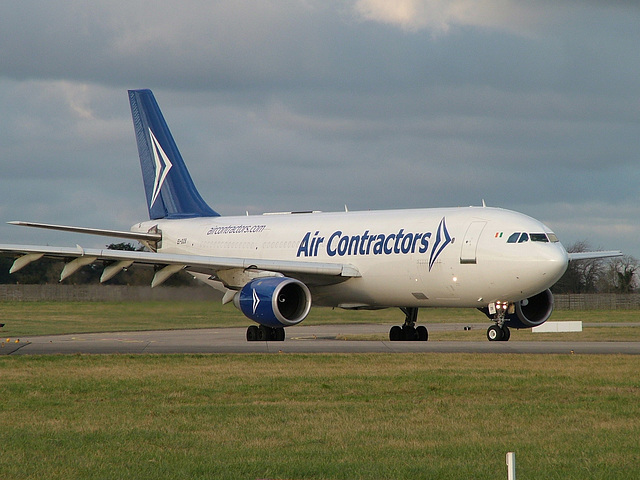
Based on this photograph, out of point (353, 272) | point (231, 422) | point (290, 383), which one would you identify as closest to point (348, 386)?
point (290, 383)

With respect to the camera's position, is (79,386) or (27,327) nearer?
(79,386)

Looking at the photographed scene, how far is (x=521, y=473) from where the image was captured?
823cm

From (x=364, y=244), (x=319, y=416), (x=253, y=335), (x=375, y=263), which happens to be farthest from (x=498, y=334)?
(x=319, y=416)

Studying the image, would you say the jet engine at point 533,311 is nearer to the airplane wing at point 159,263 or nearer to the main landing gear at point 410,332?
the main landing gear at point 410,332

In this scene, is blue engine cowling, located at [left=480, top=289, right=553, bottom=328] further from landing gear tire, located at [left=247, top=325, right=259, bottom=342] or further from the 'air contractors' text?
landing gear tire, located at [left=247, top=325, right=259, bottom=342]

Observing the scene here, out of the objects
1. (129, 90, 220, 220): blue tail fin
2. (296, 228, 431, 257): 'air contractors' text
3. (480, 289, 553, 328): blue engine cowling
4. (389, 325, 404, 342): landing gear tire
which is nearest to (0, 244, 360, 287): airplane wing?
(296, 228, 431, 257): 'air contractors' text

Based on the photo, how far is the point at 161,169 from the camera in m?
37.9

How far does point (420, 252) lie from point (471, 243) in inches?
64.6

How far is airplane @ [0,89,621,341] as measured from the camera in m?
25.0

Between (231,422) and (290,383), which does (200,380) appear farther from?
(231,422)

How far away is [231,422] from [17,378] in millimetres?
5911

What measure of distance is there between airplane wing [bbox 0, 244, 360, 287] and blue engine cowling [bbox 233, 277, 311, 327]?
0.95 meters

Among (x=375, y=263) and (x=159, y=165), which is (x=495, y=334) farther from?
(x=159, y=165)

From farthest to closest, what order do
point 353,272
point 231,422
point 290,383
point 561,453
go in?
point 353,272 → point 290,383 → point 231,422 → point 561,453
